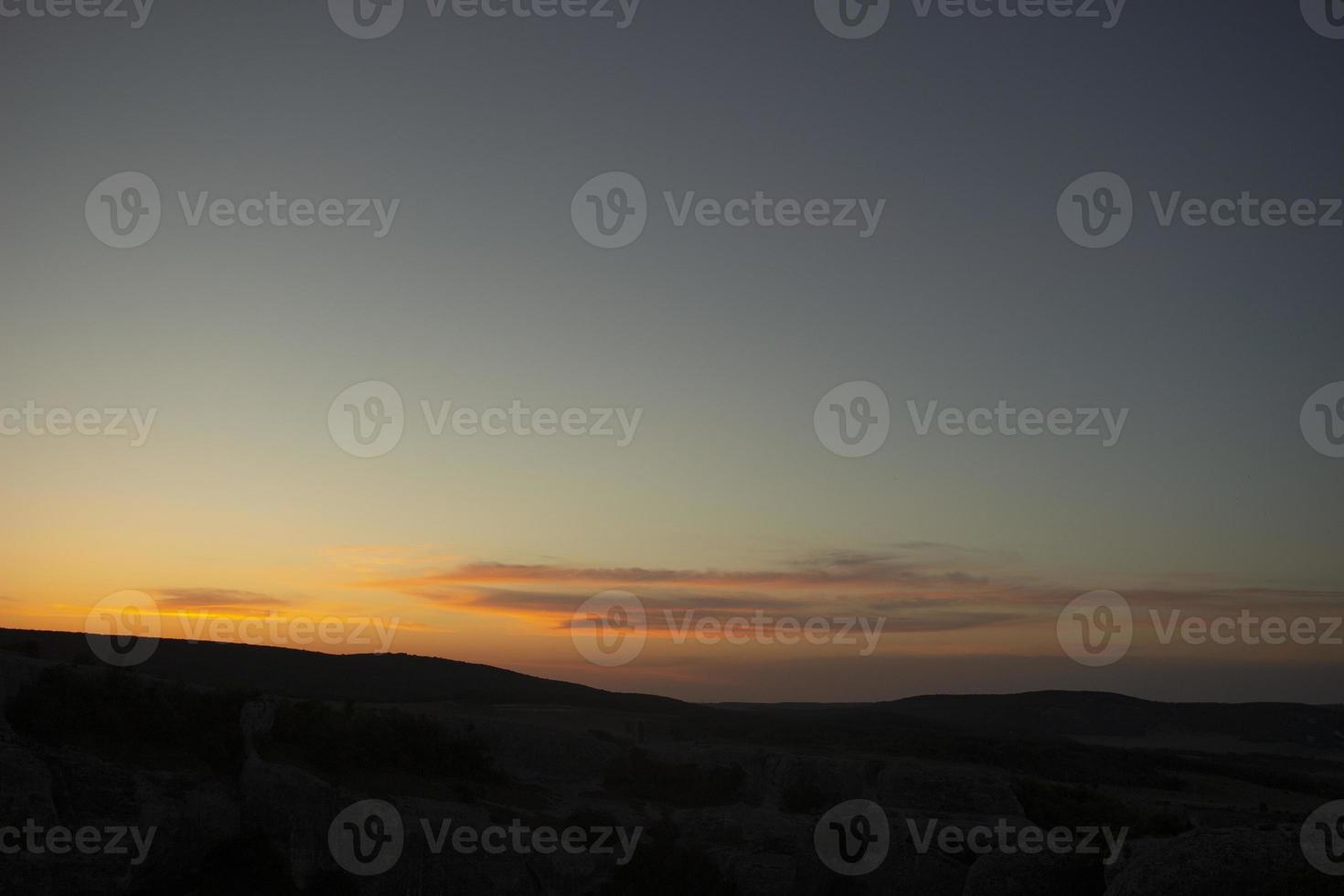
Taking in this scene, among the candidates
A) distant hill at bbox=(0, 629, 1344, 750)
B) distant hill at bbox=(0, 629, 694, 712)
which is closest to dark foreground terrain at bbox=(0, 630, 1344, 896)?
distant hill at bbox=(0, 629, 1344, 750)

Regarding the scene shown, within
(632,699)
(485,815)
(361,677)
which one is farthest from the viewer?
(632,699)

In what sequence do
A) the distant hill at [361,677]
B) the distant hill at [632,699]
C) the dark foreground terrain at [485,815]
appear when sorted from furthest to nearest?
the distant hill at [632,699] → the distant hill at [361,677] → the dark foreground terrain at [485,815]


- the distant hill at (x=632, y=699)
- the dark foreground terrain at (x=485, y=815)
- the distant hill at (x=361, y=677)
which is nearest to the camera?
the dark foreground terrain at (x=485, y=815)

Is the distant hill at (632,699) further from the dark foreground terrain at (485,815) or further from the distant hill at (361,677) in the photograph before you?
the dark foreground terrain at (485,815)

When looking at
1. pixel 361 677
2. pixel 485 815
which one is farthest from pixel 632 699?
pixel 485 815

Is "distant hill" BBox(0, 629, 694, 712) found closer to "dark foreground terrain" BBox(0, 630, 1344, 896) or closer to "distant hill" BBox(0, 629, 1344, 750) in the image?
"distant hill" BBox(0, 629, 1344, 750)

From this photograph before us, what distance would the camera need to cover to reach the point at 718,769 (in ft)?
94.5

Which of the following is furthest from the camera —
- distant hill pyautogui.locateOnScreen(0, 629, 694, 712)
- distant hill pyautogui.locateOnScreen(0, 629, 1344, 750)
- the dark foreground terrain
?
distant hill pyautogui.locateOnScreen(0, 629, 1344, 750)

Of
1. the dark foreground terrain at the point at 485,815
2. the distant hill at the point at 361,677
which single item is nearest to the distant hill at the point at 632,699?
the distant hill at the point at 361,677

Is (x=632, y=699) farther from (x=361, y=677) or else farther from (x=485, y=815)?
(x=485, y=815)

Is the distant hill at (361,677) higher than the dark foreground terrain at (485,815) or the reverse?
higher

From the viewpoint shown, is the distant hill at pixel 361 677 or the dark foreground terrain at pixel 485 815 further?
the distant hill at pixel 361 677

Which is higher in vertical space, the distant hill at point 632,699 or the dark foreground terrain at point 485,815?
the distant hill at point 632,699

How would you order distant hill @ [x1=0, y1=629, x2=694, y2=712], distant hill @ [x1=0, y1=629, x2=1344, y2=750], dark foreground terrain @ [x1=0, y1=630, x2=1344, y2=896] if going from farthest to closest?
distant hill @ [x1=0, y1=629, x2=1344, y2=750] → distant hill @ [x1=0, y1=629, x2=694, y2=712] → dark foreground terrain @ [x1=0, y1=630, x2=1344, y2=896]
